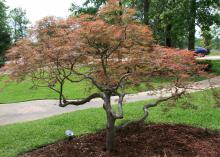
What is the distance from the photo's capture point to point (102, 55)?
6.41 m

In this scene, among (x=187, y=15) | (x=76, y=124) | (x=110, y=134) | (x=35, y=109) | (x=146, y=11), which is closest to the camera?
(x=110, y=134)

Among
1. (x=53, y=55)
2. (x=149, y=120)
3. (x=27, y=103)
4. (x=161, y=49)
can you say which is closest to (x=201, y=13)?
(x=27, y=103)

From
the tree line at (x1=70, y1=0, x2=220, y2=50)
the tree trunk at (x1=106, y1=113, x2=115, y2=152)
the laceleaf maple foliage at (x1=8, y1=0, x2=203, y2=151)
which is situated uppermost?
the tree line at (x1=70, y1=0, x2=220, y2=50)

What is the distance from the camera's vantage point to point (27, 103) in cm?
1258

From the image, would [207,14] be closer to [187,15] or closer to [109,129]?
[187,15]

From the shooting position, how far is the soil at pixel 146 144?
639 cm

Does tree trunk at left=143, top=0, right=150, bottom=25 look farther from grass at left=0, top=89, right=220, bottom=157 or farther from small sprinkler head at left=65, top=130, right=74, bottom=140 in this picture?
small sprinkler head at left=65, top=130, right=74, bottom=140

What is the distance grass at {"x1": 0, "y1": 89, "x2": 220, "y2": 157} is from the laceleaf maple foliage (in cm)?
124

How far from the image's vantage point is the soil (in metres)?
6.39

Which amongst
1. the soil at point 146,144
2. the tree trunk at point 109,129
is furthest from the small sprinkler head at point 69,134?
Answer: the tree trunk at point 109,129

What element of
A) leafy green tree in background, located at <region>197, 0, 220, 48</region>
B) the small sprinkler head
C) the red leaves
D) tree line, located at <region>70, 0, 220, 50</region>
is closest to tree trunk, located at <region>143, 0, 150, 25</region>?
tree line, located at <region>70, 0, 220, 50</region>

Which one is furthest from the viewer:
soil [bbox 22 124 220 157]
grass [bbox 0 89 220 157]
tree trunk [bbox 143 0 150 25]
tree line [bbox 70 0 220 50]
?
tree trunk [bbox 143 0 150 25]

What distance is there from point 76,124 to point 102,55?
2940mm

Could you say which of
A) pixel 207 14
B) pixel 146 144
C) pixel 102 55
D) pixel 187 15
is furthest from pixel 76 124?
pixel 207 14
